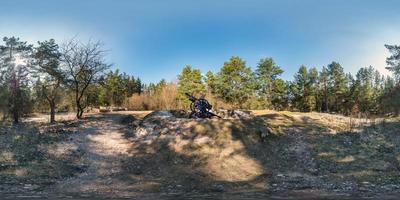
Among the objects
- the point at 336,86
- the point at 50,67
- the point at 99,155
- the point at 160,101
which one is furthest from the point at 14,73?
the point at 336,86

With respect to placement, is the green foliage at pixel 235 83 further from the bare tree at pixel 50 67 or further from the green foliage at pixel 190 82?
the bare tree at pixel 50 67

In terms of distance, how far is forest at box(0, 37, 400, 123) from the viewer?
34562 millimetres

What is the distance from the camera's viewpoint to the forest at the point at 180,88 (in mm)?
34562

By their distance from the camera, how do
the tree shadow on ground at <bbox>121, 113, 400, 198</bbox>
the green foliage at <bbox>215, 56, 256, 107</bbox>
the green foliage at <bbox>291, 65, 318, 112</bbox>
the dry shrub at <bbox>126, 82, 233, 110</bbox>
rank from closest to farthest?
the tree shadow on ground at <bbox>121, 113, 400, 198</bbox> < the dry shrub at <bbox>126, 82, 233, 110</bbox> < the green foliage at <bbox>215, 56, 256, 107</bbox> < the green foliage at <bbox>291, 65, 318, 112</bbox>

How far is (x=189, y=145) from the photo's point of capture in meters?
23.4

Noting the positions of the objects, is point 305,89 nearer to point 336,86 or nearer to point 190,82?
point 336,86

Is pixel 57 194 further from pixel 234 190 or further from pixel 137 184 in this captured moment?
pixel 234 190

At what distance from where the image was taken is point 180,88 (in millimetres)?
67875

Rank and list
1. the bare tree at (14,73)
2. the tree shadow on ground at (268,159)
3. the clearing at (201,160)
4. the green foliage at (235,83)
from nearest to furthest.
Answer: the clearing at (201,160)
the tree shadow on ground at (268,159)
the bare tree at (14,73)
the green foliage at (235,83)

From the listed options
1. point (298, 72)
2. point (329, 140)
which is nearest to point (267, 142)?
point (329, 140)

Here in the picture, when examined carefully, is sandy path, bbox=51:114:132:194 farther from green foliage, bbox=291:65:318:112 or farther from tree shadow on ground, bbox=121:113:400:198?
green foliage, bbox=291:65:318:112

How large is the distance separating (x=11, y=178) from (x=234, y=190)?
9061 mm

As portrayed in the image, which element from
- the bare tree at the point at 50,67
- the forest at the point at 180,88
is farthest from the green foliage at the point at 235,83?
the bare tree at the point at 50,67

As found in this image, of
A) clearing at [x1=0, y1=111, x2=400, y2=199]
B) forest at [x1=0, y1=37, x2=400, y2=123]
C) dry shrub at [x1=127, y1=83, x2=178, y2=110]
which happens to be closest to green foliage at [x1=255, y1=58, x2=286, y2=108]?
forest at [x1=0, y1=37, x2=400, y2=123]
